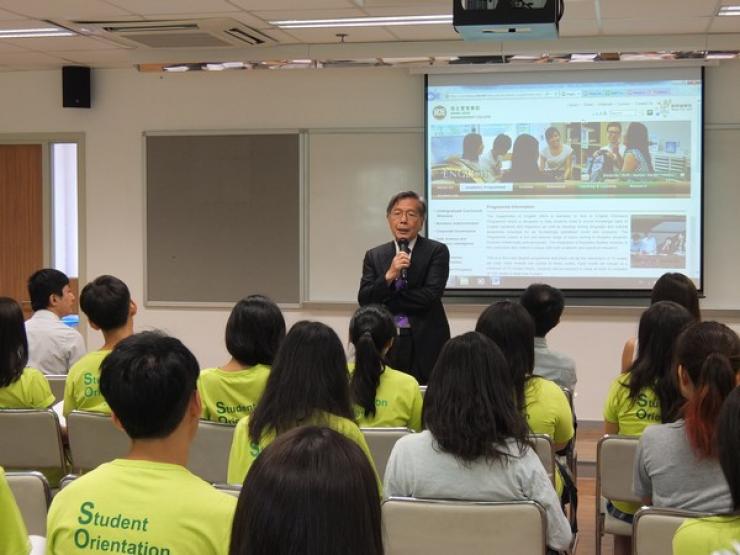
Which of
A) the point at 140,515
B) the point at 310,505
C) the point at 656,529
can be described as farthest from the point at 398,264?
the point at 310,505

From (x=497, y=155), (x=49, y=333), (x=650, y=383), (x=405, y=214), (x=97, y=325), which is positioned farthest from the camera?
(x=497, y=155)

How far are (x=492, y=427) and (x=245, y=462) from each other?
731 mm

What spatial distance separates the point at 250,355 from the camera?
3389 mm

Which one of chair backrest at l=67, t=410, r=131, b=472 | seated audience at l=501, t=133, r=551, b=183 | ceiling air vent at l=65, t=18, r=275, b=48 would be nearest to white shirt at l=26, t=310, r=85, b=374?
chair backrest at l=67, t=410, r=131, b=472

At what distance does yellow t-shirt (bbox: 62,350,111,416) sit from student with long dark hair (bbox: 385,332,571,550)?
1.60 metres

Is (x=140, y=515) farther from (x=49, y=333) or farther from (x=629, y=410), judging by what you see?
(x=49, y=333)

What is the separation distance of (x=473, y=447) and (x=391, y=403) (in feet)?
3.21

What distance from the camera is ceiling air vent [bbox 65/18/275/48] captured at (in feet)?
20.0

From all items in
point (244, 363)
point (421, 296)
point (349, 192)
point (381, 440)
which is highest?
point (349, 192)

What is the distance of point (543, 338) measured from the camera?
13.4 feet

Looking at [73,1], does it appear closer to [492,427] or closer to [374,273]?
[374,273]

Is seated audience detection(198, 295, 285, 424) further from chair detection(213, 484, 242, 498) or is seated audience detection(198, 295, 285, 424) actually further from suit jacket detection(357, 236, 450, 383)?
suit jacket detection(357, 236, 450, 383)

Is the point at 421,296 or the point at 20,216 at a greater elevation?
the point at 20,216

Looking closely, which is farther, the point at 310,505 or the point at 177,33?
the point at 177,33
